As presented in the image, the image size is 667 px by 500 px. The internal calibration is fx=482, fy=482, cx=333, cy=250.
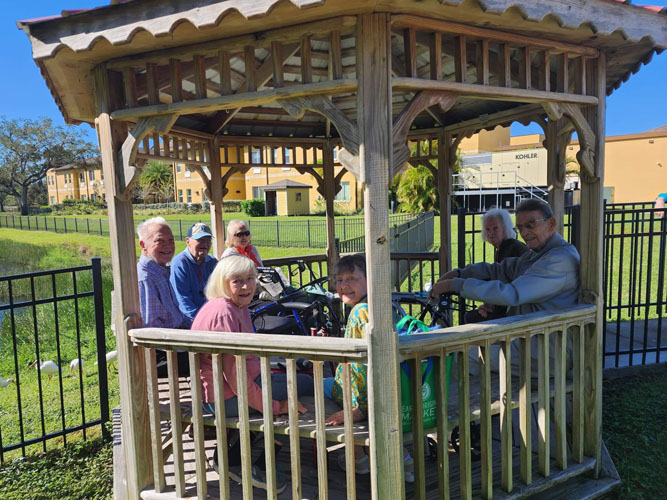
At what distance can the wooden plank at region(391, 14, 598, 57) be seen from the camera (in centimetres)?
257

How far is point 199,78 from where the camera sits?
2.84 metres

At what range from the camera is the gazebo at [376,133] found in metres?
2.50

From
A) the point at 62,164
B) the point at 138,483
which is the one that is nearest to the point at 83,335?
the point at 138,483

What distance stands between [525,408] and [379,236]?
1.55m

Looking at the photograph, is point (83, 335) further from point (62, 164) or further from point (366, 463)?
point (62, 164)

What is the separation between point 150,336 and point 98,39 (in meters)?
1.70

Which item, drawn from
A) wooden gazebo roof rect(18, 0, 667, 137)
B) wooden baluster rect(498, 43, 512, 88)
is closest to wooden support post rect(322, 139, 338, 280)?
wooden gazebo roof rect(18, 0, 667, 137)

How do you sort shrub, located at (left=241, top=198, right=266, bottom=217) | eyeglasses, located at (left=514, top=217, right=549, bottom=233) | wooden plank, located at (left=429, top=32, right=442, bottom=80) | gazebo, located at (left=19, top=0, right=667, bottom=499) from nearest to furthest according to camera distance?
gazebo, located at (left=19, top=0, right=667, bottom=499)
wooden plank, located at (left=429, top=32, right=442, bottom=80)
eyeglasses, located at (left=514, top=217, right=549, bottom=233)
shrub, located at (left=241, top=198, right=266, bottom=217)

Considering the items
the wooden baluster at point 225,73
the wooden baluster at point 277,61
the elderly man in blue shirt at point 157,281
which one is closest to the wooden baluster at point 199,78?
the wooden baluster at point 225,73

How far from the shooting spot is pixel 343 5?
7.68ft

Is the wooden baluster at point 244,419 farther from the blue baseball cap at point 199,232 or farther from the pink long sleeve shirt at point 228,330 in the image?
the blue baseball cap at point 199,232

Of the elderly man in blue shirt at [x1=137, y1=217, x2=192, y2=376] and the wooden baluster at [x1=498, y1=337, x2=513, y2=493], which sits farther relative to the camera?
the elderly man in blue shirt at [x1=137, y1=217, x2=192, y2=376]

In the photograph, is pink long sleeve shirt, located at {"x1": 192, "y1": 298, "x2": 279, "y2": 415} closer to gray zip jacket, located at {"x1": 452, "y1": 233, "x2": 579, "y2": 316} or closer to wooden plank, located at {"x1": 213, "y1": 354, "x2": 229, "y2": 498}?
wooden plank, located at {"x1": 213, "y1": 354, "x2": 229, "y2": 498}

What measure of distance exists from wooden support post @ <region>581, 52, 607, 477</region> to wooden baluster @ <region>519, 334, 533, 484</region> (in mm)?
616
